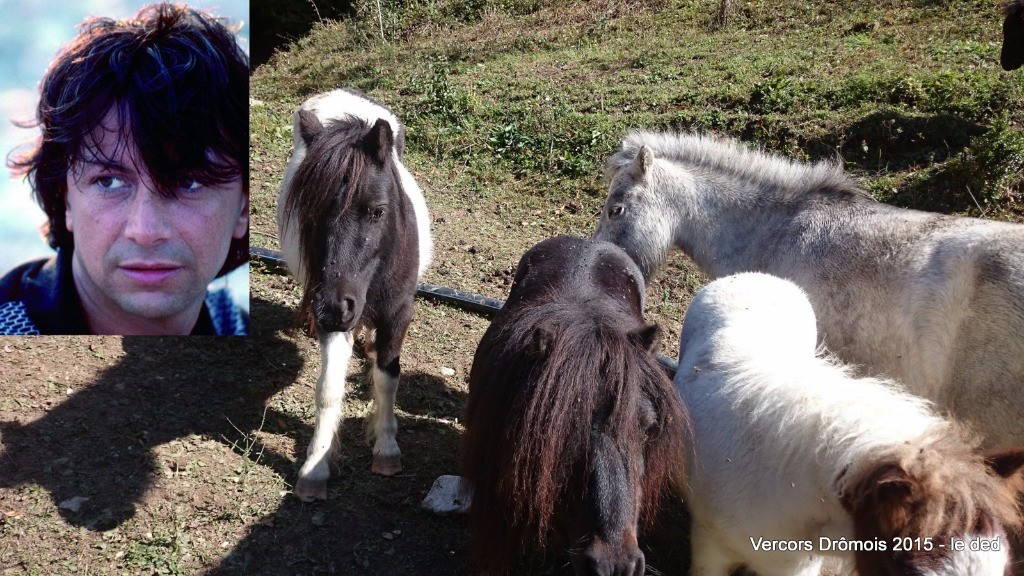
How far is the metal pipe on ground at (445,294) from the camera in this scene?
619 cm

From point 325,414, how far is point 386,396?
1.33 ft

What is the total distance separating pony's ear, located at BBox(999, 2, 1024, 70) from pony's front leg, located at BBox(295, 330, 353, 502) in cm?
812

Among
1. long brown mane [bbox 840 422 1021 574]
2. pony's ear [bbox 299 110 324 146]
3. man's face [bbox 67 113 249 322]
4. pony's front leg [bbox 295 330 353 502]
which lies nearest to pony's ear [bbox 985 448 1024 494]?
long brown mane [bbox 840 422 1021 574]

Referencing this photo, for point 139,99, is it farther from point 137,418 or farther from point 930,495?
point 930,495

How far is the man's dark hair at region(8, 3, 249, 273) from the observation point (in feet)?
14.6

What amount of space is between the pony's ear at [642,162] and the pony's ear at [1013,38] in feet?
18.9

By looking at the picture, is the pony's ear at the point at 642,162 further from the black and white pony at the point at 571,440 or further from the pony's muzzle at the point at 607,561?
the pony's muzzle at the point at 607,561

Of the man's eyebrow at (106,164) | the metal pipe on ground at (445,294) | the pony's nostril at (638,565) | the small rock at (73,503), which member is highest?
Answer: the man's eyebrow at (106,164)

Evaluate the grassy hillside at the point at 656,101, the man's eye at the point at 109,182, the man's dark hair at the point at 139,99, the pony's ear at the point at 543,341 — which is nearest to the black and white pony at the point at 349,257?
the man's dark hair at the point at 139,99

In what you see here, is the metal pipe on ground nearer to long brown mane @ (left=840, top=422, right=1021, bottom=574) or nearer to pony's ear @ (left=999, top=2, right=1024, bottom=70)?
long brown mane @ (left=840, top=422, right=1021, bottom=574)

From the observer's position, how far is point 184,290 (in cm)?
480

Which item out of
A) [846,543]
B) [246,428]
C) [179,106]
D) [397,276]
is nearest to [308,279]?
[397,276]

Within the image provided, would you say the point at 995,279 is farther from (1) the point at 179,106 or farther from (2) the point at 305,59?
(2) the point at 305,59

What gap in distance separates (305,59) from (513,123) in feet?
21.7
